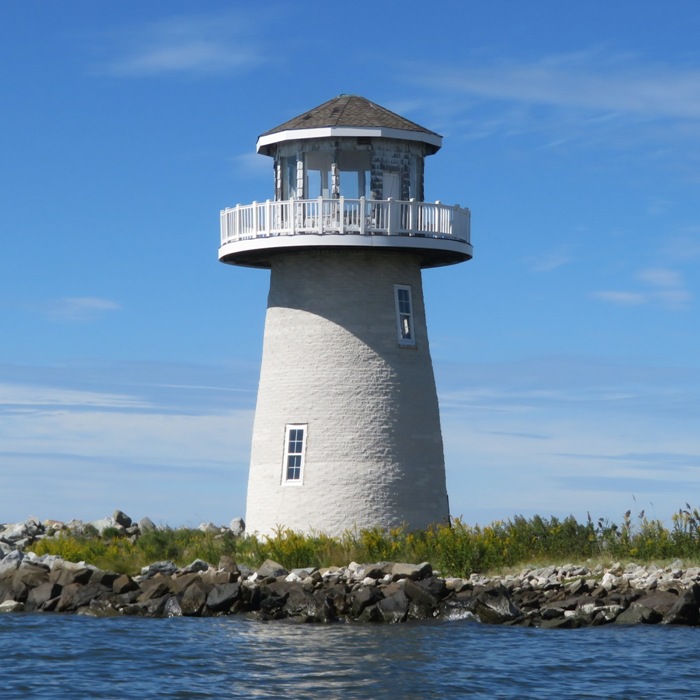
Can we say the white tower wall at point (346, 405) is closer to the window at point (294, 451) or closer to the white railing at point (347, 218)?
the window at point (294, 451)

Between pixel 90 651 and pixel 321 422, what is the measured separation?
362 inches

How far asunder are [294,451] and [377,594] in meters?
6.09

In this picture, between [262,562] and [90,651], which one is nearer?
[90,651]

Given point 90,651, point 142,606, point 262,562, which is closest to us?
point 90,651

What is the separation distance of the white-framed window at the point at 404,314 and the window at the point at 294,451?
3073 millimetres

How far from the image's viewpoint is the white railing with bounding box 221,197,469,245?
32312mm

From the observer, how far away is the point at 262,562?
105 feet

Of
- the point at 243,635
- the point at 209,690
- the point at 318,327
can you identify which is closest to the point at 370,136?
the point at 318,327

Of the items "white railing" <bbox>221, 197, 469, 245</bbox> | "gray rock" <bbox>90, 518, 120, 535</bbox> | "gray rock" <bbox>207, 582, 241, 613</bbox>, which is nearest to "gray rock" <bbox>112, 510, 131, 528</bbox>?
"gray rock" <bbox>90, 518, 120, 535</bbox>

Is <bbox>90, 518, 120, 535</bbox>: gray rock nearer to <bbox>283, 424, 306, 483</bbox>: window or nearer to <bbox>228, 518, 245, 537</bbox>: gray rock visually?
<bbox>228, 518, 245, 537</bbox>: gray rock

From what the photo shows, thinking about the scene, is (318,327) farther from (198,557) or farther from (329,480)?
(198,557)

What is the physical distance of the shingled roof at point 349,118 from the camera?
1296 inches

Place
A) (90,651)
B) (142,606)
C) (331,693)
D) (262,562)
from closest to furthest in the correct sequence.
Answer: (331,693), (90,651), (142,606), (262,562)

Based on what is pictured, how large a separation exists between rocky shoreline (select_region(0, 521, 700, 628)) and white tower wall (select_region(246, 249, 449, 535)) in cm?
262
